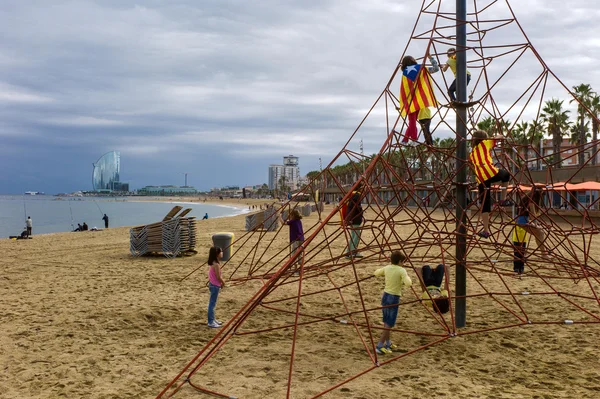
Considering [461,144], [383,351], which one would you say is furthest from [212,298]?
[461,144]

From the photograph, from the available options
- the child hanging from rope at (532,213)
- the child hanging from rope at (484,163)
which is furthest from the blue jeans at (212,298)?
the child hanging from rope at (532,213)

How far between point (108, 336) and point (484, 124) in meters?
40.3

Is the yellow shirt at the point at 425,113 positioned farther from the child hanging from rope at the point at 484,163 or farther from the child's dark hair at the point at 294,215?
the child's dark hair at the point at 294,215

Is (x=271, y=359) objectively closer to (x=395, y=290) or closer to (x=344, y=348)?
(x=344, y=348)

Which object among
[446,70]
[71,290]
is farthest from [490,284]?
[71,290]

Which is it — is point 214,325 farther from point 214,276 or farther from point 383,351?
point 383,351

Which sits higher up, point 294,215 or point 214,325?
point 294,215

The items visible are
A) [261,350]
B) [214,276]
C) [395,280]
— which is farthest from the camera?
[214,276]

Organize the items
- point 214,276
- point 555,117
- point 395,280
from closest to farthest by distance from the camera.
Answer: point 395,280
point 214,276
point 555,117

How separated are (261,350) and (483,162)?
3834 millimetres

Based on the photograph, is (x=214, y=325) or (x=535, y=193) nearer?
(x=214, y=325)

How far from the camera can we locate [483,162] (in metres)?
5.98

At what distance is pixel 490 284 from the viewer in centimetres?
968

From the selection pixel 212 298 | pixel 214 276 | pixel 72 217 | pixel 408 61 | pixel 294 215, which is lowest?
pixel 72 217
